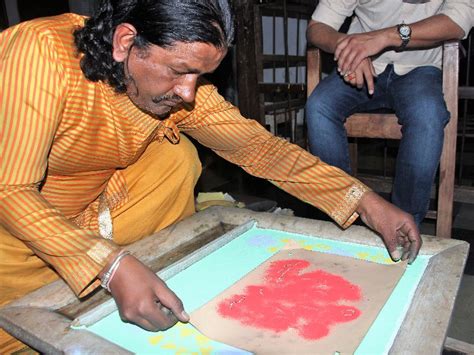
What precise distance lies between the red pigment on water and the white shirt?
1.01 meters

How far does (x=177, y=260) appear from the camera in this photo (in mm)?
1211

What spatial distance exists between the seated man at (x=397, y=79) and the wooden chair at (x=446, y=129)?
0.14 ft

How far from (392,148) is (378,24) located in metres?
2.72

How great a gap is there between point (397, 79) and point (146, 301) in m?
1.31

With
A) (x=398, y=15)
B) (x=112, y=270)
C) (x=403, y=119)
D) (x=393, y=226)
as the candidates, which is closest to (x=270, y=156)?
(x=393, y=226)

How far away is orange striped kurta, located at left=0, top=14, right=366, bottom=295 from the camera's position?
988 millimetres

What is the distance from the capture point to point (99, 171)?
1416 millimetres

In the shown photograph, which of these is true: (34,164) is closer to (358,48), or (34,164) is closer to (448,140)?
(358,48)

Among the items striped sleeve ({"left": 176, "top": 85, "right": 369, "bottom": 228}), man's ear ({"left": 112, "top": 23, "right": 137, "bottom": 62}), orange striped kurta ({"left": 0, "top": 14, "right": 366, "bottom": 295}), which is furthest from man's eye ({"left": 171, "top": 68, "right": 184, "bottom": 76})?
striped sleeve ({"left": 176, "top": 85, "right": 369, "bottom": 228})

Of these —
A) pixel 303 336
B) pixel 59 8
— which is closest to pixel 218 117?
pixel 303 336

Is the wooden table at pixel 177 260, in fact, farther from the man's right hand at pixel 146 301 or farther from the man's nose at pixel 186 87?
the man's nose at pixel 186 87

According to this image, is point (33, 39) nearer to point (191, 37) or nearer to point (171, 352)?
point (191, 37)

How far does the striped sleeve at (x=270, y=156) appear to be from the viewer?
132cm

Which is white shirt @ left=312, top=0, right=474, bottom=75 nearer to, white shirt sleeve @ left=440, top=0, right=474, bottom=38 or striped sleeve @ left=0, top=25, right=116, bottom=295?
white shirt sleeve @ left=440, top=0, right=474, bottom=38
